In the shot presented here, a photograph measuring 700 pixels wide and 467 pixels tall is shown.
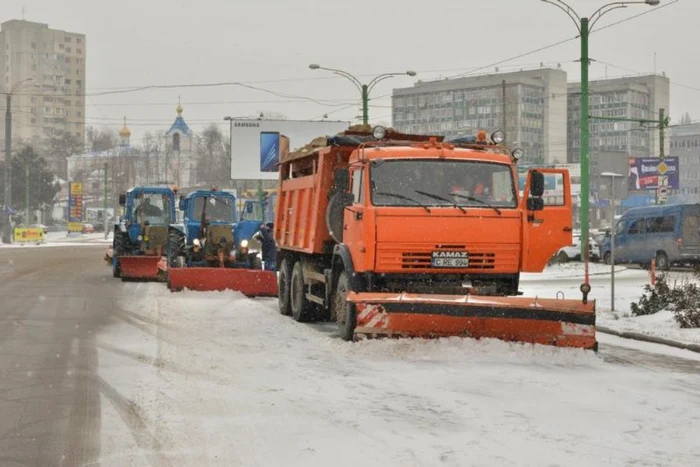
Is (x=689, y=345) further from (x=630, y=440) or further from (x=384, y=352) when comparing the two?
(x=630, y=440)

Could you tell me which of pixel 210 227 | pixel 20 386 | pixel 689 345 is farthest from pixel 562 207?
pixel 210 227

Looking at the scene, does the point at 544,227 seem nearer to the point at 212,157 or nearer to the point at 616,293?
the point at 616,293

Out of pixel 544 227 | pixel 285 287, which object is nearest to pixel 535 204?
pixel 544 227

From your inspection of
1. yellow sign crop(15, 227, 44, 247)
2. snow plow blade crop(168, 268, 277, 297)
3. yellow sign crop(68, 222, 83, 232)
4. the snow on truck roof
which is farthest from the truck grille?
yellow sign crop(68, 222, 83, 232)

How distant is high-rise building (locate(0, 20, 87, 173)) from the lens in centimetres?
18338

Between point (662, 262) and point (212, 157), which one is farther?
point (212, 157)

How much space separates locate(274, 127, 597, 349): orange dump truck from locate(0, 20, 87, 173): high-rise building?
576 feet

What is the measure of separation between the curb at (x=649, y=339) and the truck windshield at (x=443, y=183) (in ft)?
9.82

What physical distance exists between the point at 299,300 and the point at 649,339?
539 cm

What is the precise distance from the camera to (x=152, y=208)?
2703cm

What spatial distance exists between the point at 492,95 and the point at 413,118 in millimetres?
11003

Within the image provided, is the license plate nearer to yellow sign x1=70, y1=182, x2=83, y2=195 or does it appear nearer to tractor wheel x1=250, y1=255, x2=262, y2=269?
tractor wheel x1=250, y1=255, x2=262, y2=269

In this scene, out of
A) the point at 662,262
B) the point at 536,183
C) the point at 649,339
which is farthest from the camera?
the point at 662,262

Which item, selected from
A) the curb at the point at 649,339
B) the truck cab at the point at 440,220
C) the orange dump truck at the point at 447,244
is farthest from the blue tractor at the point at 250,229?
the curb at the point at 649,339
